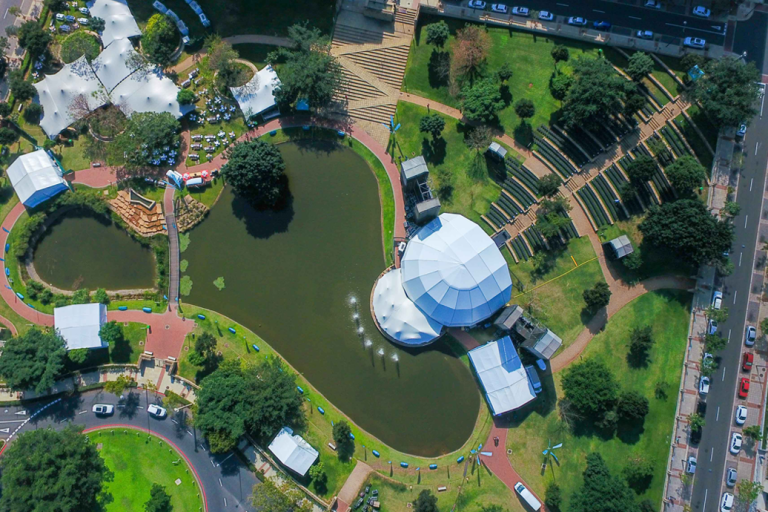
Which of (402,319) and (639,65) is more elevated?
(639,65)

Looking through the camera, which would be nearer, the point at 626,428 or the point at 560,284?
the point at 626,428

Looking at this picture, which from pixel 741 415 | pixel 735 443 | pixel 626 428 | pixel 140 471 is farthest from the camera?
pixel 140 471

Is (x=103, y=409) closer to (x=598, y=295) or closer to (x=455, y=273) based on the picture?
(x=455, y=273)

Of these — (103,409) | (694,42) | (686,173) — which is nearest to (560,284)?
(686,173)

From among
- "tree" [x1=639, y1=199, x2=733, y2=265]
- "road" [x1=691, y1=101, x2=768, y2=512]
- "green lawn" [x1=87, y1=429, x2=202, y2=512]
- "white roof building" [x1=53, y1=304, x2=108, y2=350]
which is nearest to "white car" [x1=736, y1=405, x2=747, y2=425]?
"road" [x1=691, y1=101, x2=768, y2=512]

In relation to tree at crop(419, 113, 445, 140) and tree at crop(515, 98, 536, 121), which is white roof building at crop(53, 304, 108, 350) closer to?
Result: tree at crop(419, 113, 445, 140)

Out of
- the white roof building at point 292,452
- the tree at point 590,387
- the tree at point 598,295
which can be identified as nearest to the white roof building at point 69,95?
the white roof building at point 292,452
